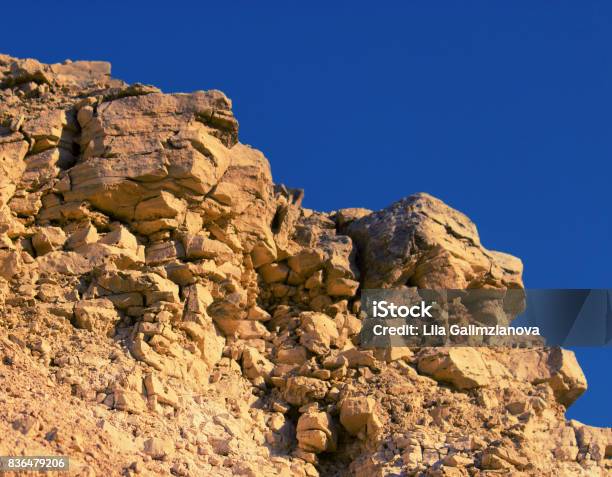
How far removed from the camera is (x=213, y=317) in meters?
25.2

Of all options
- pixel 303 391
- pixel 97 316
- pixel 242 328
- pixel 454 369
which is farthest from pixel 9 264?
pixel 454 369

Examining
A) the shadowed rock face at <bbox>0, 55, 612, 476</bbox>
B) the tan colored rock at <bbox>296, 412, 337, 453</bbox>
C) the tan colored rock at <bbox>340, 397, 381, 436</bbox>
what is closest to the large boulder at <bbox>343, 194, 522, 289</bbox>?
the shadowed rock face at <bbox>0, 55, 612, 476</bbox>

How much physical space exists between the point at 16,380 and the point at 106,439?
6.26 feet

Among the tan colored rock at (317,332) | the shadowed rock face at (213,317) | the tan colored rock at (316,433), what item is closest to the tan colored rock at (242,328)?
the shadowed rock face at (213,317)

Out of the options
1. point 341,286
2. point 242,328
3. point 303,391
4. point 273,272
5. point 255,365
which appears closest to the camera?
point 303,391

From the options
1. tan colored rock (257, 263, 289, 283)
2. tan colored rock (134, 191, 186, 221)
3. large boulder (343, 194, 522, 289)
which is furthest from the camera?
large boulder (343, 194, 522, 289)

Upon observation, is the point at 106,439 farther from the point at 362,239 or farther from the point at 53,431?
the point at 362,239

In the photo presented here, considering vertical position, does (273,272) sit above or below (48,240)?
above

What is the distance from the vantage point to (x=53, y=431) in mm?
19969

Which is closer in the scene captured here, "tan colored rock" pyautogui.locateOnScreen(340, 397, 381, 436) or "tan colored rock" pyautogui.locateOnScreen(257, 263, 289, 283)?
"tan colored rock" pyautogui.locateOnScreen(340, 397, 381, 436)

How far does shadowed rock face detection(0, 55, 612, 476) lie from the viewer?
21891mm

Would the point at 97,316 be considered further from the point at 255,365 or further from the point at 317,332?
the point at 317,332

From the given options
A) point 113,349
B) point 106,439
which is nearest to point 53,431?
point 106,439

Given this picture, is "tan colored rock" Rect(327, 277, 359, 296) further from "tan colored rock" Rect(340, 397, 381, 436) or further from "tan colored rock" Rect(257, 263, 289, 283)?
"tan colored rock" Rect(340, 397, 381, 436)
